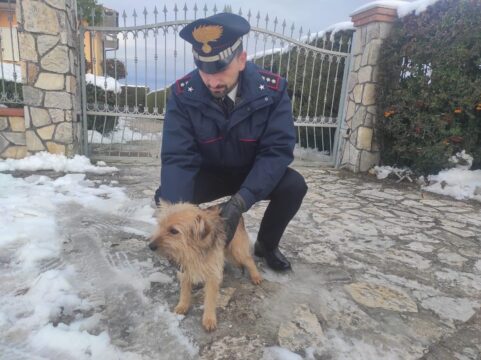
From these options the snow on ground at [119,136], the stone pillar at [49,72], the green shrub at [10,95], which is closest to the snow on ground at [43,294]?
the stone pillar at [49,72]

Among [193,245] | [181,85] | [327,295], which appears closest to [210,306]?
[193,245]

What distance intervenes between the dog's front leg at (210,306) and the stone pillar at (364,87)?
5.12m

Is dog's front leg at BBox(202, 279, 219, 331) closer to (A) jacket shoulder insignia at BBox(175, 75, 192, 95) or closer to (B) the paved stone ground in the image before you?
(B) the paved stone ground

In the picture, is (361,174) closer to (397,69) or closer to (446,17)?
(397,69)

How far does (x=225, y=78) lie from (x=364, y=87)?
4.85 meters

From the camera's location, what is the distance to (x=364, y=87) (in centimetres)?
632

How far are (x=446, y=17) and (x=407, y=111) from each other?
1414 mm

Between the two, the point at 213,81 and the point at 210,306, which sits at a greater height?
the point at 213,81

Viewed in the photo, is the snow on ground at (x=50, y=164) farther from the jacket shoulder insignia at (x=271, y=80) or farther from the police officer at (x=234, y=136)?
the jacket shoulder insignia at (x=271, y=80)

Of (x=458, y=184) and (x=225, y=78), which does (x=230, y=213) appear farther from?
(x=458, y=184)

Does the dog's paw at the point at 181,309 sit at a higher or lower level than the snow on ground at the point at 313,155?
lower

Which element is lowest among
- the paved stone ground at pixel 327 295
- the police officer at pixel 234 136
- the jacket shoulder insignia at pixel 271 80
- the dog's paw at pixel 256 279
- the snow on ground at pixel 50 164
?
the paved stone ground at pixel 327 295

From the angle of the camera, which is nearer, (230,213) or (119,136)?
(230,213)

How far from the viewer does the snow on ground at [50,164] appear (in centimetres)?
524
